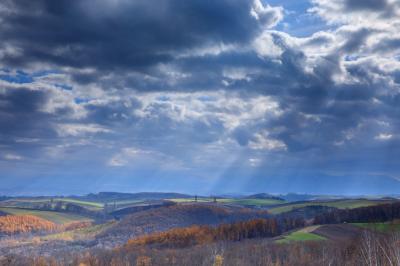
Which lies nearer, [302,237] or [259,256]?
[259,256]

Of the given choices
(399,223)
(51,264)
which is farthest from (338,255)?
(51,264)

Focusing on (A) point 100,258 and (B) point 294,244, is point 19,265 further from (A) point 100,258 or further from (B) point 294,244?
(B) point 294,244

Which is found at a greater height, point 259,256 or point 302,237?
point 302,237

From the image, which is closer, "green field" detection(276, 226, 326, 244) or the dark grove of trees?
the dark grove of trees

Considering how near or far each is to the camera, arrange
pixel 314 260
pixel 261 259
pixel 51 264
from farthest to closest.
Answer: pixel 51 264, pixel 261 259, pixel 314 260

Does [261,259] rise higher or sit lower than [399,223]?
lower

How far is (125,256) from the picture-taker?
19112 centimetres

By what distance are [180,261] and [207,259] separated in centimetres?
1280

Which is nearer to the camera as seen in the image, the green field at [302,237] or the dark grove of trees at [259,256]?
the dark grove of trees at [259,256]

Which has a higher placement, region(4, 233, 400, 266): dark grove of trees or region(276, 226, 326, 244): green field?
region(276, 226, 326, 244): green field

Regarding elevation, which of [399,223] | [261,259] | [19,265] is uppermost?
[399,223]

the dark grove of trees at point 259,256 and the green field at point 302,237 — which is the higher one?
the green field at point 302,237

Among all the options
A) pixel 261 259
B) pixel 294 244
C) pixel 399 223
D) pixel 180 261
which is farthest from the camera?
pixel 399 223

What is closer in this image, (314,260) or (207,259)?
(314,260)
